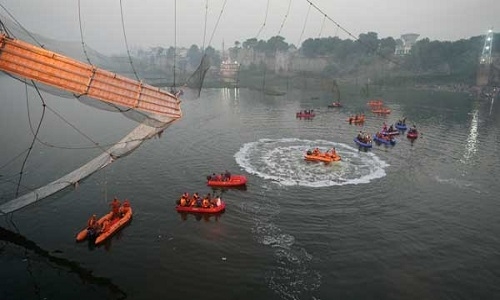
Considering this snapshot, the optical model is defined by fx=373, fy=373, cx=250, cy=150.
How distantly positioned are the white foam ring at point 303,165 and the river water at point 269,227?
0.24 m

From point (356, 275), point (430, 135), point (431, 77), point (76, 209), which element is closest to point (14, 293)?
point (76, 209)

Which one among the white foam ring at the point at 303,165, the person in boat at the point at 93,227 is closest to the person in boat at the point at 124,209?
the person in boat at the point at 93,227

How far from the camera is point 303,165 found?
42656 mm

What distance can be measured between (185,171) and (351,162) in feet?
63.9

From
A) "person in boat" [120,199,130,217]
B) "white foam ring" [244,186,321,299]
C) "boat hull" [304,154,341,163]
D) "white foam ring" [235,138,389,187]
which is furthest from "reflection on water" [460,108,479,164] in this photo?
"person in boat" [120,199,130,217]

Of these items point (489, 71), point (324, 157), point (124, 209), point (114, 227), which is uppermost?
point (489, 71)

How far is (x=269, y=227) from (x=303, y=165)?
1609 centimetres

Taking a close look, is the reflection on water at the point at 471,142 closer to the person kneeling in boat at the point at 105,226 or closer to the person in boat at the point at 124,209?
the person in boat at the point at 124,209

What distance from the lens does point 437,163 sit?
45125 millimetres

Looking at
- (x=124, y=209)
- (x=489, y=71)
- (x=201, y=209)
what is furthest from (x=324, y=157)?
(x=489, y=71)

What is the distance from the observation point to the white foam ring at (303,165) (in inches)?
1498

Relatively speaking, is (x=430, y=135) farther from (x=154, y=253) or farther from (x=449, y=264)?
(x=154, y=253)

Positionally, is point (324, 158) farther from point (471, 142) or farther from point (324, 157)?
point (471, 142)

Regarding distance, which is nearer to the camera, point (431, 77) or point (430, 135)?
point (430, 135)
